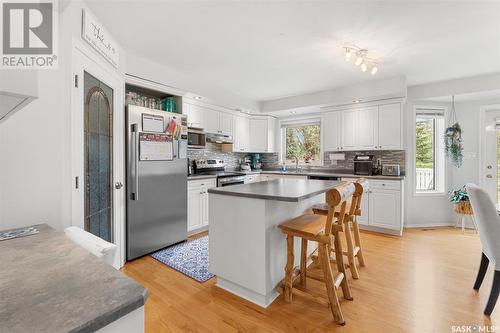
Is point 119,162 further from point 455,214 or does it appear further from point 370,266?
point 455,214

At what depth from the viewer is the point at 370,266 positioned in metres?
2.68

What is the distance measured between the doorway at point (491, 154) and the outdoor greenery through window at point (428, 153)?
0.58 m

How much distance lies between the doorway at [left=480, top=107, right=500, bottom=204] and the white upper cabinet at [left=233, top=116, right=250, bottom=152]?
4220mm

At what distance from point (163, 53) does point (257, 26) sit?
131 cm

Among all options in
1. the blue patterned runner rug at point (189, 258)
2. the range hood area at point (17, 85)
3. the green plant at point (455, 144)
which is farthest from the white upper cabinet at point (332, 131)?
the range hood area at point (17, 85)

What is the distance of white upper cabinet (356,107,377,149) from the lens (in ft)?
13.6

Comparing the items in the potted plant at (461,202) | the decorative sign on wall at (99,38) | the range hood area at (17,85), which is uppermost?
the decorative sign on wall at (99,38)

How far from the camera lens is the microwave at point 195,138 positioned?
3844 mm

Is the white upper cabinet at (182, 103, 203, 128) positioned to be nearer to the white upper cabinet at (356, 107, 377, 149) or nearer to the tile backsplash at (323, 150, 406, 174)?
the tile backsplash at (323, 150, 406, 174)

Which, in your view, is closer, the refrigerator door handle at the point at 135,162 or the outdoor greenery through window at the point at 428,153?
the refrigerator door handle at the point at 135,162

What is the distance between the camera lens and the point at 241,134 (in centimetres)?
509

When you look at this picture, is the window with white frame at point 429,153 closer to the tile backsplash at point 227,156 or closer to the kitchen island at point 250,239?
the tile backsplash at point 227,156

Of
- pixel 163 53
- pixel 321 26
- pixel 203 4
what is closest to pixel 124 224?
pixel 163 53

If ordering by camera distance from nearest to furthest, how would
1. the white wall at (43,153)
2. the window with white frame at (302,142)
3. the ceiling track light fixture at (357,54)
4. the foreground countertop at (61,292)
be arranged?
the foreground countertop at (61,292), the white wall at (43,153), the ceiling track light fixture at (357,54), the window with white frame at (302,142)
